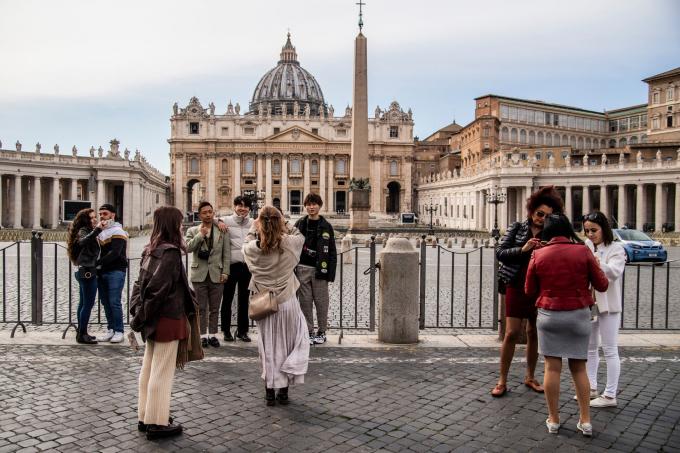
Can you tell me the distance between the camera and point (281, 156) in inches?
3548

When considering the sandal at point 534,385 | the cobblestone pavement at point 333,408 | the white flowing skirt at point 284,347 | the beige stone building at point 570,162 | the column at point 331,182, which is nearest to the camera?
the cobblestone pavement at point 333,408

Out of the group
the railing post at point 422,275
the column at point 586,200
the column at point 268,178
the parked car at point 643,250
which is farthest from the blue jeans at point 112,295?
the column at point 268,178

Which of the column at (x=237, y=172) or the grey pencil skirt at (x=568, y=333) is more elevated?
the column at (x=237, y=172)

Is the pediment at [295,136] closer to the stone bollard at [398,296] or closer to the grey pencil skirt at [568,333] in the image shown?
the stone bollard at [398,296]

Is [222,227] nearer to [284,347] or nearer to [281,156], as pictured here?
[284,347]

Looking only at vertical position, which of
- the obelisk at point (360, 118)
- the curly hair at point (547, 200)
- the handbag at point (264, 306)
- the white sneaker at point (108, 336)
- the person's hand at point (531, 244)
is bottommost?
the white sneaker at point (108, 336)

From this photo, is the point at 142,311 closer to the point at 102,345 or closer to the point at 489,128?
the point at 102,345

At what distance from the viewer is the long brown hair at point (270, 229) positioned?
5629 millimetres

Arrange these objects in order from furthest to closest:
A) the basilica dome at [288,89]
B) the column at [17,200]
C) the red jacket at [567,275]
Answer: the basilica dome at [288,89]
the column at [17,200]
the red jacket at [567,275]

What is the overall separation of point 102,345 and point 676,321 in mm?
9402

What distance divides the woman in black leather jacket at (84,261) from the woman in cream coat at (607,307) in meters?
6.15

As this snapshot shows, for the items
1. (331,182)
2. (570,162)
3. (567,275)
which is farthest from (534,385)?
(331,182)

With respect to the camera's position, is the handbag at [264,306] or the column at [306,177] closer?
the handbag at [264,306]

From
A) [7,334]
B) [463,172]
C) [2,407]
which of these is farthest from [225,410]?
[463,172]
